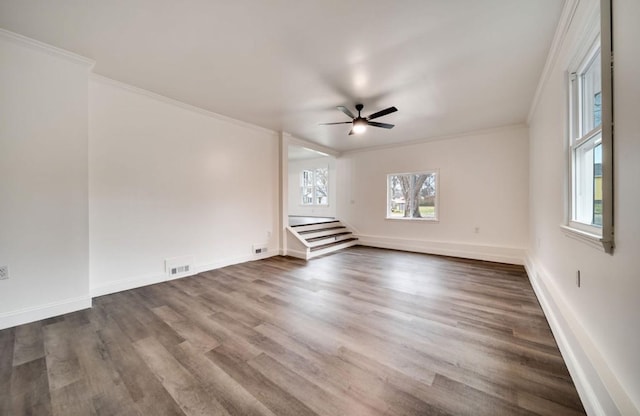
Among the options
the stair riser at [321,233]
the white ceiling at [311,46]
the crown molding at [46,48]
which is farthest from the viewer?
the stair riser at [321,233]

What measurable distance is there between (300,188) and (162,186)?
21.2 feet

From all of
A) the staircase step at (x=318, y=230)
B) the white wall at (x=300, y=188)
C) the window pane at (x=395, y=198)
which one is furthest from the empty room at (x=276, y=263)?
A: the white wall at (x=300, y=188)

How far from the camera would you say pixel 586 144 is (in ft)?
6.07

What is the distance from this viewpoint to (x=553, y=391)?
151 cm

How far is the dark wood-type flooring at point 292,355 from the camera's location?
1.44m

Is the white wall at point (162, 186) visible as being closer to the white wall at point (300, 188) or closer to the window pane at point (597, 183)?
the white wall at point (300, 188)

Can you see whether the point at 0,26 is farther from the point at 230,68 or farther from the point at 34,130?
the point at 230,68

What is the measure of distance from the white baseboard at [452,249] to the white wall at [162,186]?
3.25m

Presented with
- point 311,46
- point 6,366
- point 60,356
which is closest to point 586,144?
point 311,46

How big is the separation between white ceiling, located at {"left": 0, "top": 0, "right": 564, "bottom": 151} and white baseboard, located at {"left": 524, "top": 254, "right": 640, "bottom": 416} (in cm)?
241

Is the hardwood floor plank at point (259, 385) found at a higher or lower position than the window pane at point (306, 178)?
lower

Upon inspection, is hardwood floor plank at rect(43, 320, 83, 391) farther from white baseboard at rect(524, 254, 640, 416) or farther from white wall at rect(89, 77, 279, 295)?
white baseboard at rect(524, 254, 640, 416)

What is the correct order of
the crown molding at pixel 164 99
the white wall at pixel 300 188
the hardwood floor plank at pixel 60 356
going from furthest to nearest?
the white wall at pixel 300 188 → the crown molding at pixel 164 99 → the hardwood floor plank at pixel 60 356

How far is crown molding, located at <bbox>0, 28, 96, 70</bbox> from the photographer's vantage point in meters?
2.28
